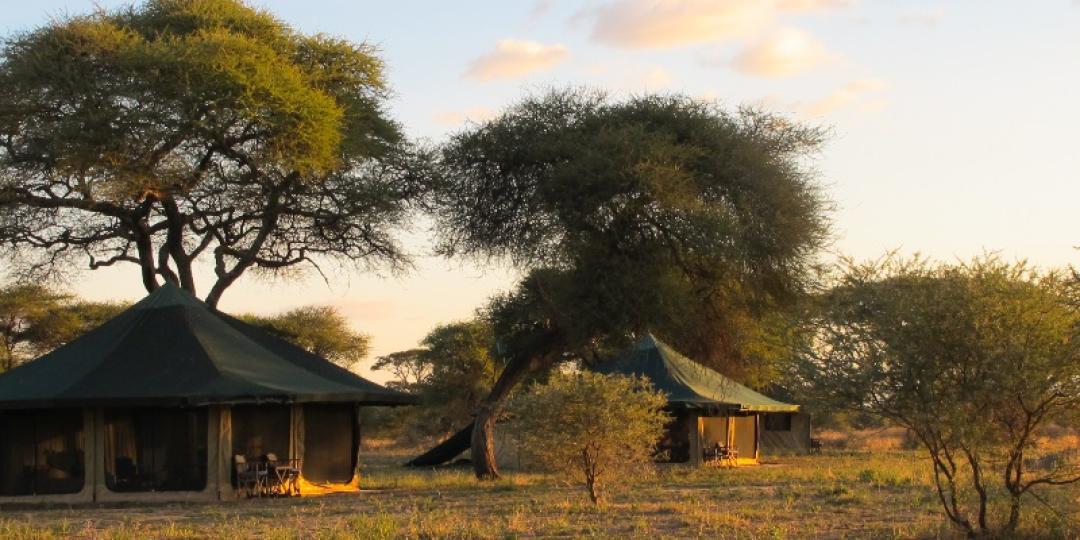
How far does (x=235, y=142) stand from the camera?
32.2 meters

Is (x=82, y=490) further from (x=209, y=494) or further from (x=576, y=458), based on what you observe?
(x=576, y=458)

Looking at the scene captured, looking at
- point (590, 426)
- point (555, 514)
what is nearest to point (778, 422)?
point (590, 426)

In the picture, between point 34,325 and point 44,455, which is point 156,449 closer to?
point 44,455

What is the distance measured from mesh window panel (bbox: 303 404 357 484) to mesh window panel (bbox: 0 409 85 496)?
3.98m

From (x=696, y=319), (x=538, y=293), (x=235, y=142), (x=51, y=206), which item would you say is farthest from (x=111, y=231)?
(x=696, y=319)

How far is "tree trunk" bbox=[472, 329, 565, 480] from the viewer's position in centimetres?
3067

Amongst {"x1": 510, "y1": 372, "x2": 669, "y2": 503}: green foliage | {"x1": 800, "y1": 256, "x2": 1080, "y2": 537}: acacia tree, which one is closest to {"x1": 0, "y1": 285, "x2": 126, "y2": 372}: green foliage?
{"x1": 510, "y1": 372, "x2": 669, "y2": 503}: green foliage

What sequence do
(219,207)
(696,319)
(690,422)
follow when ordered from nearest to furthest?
1. (696,319)
2. (219,207)
3. (690,422)

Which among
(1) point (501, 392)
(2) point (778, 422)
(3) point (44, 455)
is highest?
(1) point (501, 392)

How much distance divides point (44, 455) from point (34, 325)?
107ft

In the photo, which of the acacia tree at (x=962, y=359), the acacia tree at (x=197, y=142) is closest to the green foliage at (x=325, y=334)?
the acacia tree at (x=197, y=142)

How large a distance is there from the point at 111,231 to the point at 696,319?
1425 centimetres

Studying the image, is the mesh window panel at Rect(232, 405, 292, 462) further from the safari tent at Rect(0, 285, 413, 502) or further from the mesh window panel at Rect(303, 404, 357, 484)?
the mesh window panel at Rect(303, 404, 357, 484)

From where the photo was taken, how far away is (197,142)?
31906 millimetres
